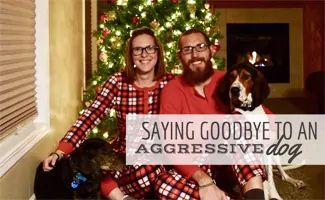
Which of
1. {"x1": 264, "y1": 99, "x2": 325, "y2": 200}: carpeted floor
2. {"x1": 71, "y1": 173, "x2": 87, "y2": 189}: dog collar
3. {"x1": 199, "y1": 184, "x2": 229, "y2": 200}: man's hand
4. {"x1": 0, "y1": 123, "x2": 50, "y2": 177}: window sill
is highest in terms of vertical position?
{"x1": 0, "y1": 123, "x2": 50, "y2": 177}: window sill

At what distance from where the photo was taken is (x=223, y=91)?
2.30m

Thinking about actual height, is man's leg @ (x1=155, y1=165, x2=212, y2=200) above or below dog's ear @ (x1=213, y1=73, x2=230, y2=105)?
below

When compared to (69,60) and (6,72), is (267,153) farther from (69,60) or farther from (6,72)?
(69,60)

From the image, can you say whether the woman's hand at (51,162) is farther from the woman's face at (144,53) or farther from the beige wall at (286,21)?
the beige wall at (286,21)

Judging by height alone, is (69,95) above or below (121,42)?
below

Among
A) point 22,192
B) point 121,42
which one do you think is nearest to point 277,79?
point 121,42

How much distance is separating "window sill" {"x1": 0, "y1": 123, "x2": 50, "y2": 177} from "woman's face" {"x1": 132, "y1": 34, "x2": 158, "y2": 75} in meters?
0.70

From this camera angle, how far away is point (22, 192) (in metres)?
2.21

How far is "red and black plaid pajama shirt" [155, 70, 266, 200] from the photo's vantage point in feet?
7.20

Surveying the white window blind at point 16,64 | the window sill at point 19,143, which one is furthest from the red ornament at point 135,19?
the window sill at point 19,143

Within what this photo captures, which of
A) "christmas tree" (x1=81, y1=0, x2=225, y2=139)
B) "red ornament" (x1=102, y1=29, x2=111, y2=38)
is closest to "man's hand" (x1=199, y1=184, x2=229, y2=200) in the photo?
"christmas tree" (x1=81, y1=0, x2=225, y2=139)

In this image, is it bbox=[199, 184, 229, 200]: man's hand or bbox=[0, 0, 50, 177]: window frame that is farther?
bbox=[0, 0, 50, 177]: window frame

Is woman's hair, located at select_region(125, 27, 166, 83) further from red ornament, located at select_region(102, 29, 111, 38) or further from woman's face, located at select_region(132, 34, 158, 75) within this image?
red ornament, located at select_region(102, 29, 111, 38)

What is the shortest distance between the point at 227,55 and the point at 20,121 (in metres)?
6.42
